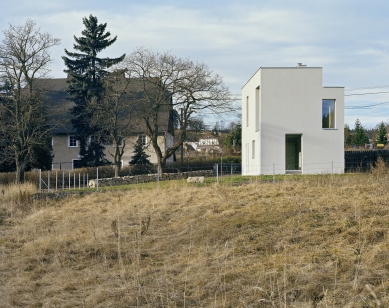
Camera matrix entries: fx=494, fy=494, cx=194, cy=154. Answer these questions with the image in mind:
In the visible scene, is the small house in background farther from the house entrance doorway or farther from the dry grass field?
the dry grass field

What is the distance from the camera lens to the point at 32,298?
7375 mm

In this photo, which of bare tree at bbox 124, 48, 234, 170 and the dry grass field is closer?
the dry grass field

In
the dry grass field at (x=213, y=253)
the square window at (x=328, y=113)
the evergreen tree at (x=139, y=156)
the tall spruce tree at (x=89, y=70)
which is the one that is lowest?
the dry grass field at (x=213, y=253)

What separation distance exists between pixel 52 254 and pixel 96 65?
103 ft

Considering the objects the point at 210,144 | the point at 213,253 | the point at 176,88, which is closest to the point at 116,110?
the point at 176,88

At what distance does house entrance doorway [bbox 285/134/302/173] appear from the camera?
30472 millimetres

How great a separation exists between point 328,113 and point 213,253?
71.6ft

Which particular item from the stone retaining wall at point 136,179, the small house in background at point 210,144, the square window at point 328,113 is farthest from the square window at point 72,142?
the square window at point 328,113

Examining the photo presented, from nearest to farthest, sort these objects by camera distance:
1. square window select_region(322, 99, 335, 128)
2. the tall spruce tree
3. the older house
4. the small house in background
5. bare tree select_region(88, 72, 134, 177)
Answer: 1. square window select_region(322, 99, 335, 128)
2. bare tree select_region(88, 72, 134, 177)
3. the tall spruce tree
4. the older house
5. the small house in background

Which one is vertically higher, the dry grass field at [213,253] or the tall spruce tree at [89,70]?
the tall spruce tree at [89,70]

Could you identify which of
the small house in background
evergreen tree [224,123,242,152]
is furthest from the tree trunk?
the small house in background

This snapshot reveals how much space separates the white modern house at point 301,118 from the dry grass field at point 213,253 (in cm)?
1277

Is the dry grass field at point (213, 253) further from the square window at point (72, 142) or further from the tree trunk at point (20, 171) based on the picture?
the square window at point (72, 142)

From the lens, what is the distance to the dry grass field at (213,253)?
6.88m
